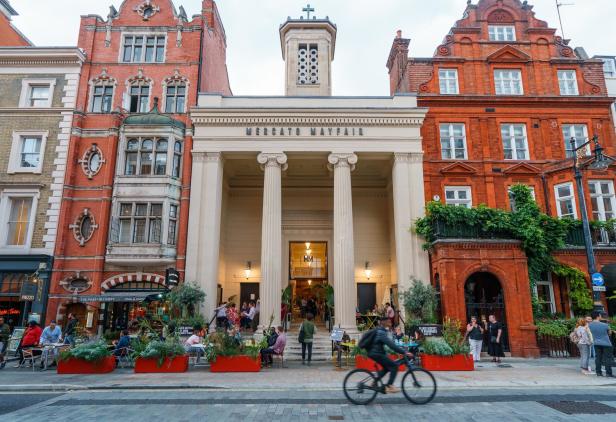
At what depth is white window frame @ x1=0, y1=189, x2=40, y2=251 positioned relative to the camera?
19.9 metres

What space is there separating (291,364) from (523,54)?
21422 mm

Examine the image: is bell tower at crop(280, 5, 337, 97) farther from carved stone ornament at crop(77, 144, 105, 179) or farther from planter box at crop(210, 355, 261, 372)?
planter box at crop(210, 355, 261, 372)

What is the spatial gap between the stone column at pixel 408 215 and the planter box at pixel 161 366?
10864 millimetres

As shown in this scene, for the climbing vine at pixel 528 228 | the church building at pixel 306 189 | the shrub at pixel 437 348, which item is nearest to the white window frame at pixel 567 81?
the climbing vine at pixel 528 228

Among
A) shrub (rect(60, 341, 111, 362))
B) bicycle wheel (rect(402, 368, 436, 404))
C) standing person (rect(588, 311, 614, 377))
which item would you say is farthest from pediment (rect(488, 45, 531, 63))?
shrub (rect(60, 341, 111, 362))

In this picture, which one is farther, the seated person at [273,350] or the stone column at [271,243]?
the stone column at [271,243]

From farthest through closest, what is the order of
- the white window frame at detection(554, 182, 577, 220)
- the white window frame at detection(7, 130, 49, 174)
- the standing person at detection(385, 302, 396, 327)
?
the white window frame at detection(7, 130, 49, 174), the white window frame at detection(554, 182, 577, 220), the standing person at detection(385, 302, 396, 327)

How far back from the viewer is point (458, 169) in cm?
2139

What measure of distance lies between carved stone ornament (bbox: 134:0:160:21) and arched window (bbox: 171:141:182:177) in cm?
859

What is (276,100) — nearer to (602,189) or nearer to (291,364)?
(291,364)

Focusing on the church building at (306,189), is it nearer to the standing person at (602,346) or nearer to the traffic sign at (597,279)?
the traffic sign at (597,279)

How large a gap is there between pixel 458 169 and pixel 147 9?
67.2 feet

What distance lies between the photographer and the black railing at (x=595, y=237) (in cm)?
1895

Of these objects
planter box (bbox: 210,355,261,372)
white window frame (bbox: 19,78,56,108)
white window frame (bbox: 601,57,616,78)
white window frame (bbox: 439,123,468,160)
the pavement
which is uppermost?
white window frame (bbox: 601,57,616,78)
